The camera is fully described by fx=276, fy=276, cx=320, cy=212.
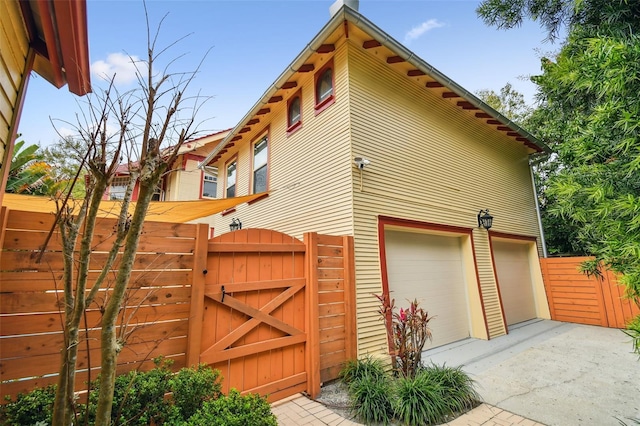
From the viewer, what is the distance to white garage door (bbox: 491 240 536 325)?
716 centimetres

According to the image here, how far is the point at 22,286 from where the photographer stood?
2.08m

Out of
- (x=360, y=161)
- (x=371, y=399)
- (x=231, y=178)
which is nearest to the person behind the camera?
(x=371, y=399)

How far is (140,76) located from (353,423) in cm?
360

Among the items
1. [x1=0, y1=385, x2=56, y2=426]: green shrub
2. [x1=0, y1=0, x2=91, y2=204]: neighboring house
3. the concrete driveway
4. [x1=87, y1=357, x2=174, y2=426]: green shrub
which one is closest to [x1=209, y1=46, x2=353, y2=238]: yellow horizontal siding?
the concrete driveway

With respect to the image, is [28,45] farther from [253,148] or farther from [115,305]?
[253,148]

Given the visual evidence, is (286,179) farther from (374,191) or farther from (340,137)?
(374,191)

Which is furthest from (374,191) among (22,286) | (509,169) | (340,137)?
(509,169)

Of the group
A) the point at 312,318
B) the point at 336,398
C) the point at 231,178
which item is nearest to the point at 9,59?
the point at 312,318

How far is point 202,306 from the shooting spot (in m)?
2.82

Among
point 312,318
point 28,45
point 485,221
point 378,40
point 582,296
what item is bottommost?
point 582,296

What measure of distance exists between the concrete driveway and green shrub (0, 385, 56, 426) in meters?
4.21

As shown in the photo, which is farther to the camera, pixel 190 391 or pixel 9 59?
pixel 190 391

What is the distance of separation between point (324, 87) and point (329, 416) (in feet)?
17.9

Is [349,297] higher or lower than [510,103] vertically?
lower
